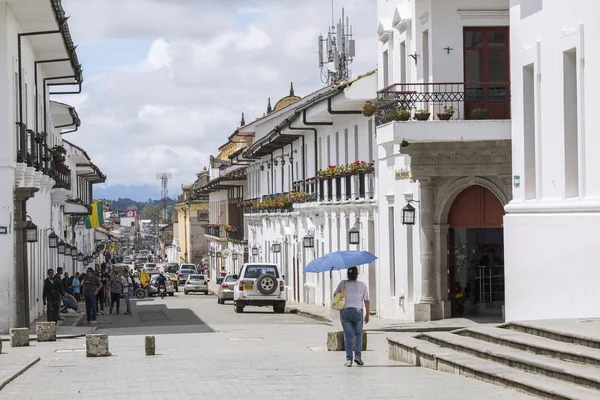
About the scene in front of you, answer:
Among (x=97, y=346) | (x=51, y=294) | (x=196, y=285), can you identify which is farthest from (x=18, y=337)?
(x=196, y=285)

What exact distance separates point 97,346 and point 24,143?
9007mm

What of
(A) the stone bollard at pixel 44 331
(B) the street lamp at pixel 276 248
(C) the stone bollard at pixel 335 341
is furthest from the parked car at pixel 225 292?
(C) the stone bollard at pixel 335 341

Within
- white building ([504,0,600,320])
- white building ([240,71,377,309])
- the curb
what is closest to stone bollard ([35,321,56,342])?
the curb

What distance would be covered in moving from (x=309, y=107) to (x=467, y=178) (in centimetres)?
1410

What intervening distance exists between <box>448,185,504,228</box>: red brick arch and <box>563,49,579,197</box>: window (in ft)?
31.1

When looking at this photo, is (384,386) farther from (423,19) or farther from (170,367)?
(423,19)

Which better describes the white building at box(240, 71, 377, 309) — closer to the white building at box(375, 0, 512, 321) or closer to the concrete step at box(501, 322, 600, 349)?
the white building at box(375, 0, 512, 321)

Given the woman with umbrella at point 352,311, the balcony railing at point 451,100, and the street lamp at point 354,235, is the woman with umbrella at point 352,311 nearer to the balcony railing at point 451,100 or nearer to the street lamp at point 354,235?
the balcony railing at point 451,100

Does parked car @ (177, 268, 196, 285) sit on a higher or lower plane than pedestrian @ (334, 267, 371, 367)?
lower

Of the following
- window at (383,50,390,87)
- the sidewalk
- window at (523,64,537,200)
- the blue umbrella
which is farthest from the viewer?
window at (383,50,390,87)

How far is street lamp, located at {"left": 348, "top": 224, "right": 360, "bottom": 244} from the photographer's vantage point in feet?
117

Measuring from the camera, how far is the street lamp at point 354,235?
35.7 m

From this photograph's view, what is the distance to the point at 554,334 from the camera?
15.3 m

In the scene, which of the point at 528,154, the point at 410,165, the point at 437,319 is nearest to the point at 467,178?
the point at 410,165
